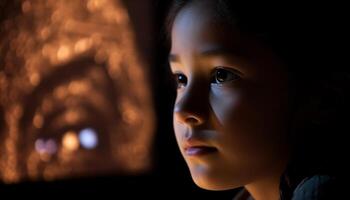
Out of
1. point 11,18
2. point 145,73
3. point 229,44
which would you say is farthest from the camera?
point 145,73

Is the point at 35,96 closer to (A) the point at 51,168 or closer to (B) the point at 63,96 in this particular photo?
(B) the point at 63,96

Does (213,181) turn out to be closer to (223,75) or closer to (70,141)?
(223,75)

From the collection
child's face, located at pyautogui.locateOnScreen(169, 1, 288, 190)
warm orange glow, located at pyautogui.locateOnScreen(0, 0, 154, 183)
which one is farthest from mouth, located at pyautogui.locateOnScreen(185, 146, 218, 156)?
warm orange glow, located at pyautogui.locateOnScreen(0, 0, 154, 183)

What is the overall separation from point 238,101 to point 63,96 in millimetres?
896

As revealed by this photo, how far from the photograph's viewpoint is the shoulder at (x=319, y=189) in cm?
53

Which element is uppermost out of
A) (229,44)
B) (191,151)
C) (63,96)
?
(229,44)

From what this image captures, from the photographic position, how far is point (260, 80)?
1.96ft

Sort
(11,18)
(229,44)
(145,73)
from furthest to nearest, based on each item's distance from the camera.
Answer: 1. (145,73)
2. (11,18)
3. (229,44)

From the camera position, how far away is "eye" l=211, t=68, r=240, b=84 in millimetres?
→ 603

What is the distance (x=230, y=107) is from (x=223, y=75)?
0.14 ft

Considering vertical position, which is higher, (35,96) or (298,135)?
(298,135)

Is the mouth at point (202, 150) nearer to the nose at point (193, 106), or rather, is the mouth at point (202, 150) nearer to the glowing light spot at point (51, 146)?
the nose at point (193, 106)

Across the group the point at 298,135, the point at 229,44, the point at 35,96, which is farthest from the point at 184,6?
the point at 35,96

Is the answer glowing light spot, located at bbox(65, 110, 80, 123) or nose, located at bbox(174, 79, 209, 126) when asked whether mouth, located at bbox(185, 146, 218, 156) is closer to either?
nose, located at bbox(174, 79, 209, 126)
